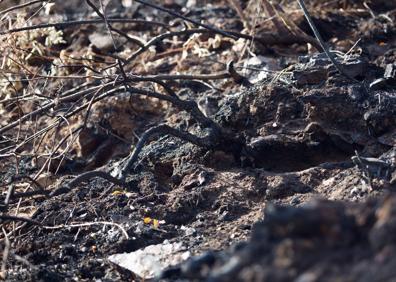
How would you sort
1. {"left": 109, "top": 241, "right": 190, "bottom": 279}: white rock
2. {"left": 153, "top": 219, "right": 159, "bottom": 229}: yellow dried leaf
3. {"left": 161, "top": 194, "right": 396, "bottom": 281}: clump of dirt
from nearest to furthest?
1. {"left": 161, "top": 194, "right": 396, "bottom": 281}: clump of dirt
2. {"left": 109, "top": 241, "right": 190, "bottom": 279}: white rock
3. {"left": 153, "top": 219, "right": 159, "bottom": 229}: yellow dried leaf

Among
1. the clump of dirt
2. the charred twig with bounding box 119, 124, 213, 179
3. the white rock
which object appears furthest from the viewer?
the charred twig with bounding box 119, 124, 213, 179

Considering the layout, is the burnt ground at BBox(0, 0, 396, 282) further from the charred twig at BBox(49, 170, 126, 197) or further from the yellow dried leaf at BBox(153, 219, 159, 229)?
the charred twig at BBox(49, 170, 126, 197)

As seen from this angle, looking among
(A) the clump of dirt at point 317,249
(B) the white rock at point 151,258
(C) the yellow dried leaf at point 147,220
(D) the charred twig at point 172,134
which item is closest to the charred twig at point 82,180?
(D) the charred twig at point 172,134

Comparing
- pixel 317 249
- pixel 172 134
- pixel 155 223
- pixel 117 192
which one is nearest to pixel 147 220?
pixel 155 223

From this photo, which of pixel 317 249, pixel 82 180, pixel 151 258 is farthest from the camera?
pixel 82 180

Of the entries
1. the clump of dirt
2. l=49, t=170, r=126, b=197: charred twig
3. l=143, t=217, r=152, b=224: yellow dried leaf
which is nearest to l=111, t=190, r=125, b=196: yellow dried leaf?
l=49, t=170, r=126, b=197: charred twig

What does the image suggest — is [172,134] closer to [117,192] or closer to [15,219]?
[117,192]

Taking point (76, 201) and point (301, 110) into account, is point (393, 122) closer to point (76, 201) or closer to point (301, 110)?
point (301, 110)

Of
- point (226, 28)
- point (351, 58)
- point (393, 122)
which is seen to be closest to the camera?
point (393, 122)

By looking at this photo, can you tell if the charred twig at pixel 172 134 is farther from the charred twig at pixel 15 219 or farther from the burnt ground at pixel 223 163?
the charred twig at pixel 15 219

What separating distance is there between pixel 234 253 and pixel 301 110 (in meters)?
1.70

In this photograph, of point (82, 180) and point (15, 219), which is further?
point (82, 180)

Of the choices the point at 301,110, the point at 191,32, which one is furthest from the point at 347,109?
the point at 191,32

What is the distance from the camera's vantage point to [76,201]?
136 inches
